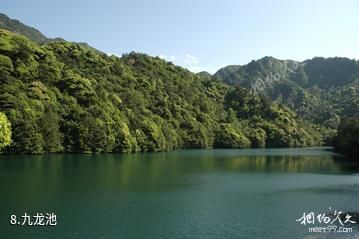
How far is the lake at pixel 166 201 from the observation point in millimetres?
33844

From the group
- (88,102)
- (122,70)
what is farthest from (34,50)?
(122,70)

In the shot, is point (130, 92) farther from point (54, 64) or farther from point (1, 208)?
point (1, 208)

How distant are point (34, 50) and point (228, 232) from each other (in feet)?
401

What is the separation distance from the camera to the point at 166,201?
152ft

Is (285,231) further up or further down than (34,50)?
further down

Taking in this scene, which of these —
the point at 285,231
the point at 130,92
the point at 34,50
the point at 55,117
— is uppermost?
the point at 34,50

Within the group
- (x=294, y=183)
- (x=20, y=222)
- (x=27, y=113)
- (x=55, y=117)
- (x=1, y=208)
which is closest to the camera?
(x=20, y=222)

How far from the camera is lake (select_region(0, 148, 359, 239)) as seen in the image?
33.8 meters

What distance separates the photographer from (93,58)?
7234 inches

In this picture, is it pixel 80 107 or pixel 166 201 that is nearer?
pixel 166 201

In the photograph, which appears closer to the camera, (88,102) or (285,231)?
(285,231)

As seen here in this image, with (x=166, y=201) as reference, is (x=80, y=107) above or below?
above

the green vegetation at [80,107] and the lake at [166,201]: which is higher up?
the green vegetation at [80,107]

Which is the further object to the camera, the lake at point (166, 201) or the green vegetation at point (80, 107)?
the green vegetation at point (80, 107)
